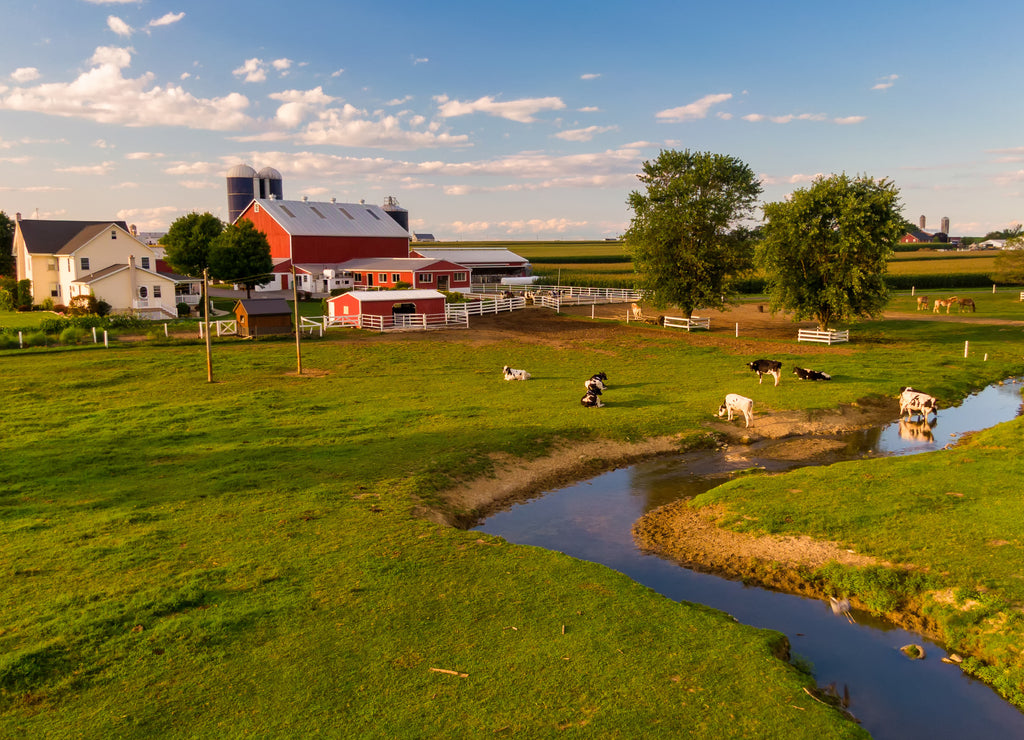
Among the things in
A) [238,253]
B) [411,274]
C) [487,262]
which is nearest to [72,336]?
[238,253]

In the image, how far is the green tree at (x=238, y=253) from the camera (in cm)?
6419

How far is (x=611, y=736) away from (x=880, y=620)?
22.2 feet

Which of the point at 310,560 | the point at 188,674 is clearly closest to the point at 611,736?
the point at 188,674

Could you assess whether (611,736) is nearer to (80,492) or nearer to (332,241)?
(80,492)

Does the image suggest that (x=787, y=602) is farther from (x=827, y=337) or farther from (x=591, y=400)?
(x=827, y=337)

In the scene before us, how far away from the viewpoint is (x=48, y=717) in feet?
29.8

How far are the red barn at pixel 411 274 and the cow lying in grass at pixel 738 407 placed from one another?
150ft

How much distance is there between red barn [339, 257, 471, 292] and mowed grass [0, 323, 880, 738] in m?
47.0

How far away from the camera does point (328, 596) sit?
40.2 feet

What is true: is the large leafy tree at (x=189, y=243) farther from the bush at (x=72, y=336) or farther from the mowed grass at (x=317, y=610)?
the mowed grass at (x=317, y=610)

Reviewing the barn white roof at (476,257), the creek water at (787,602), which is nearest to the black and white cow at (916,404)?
the creek water at (787,602)

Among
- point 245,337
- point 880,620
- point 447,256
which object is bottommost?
point 880,620

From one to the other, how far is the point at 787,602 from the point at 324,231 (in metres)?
75.4

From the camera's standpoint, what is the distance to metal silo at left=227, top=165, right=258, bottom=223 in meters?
111
